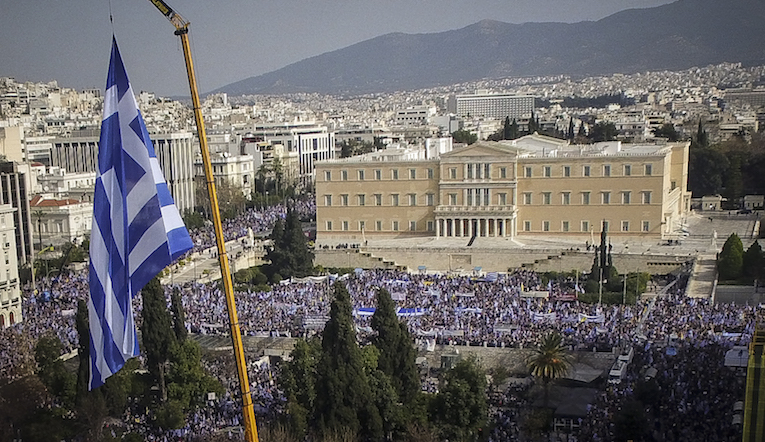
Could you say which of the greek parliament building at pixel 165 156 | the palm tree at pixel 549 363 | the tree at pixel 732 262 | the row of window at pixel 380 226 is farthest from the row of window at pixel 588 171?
the greek parliament building at pixel 165 156

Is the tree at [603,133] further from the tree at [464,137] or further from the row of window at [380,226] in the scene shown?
the row of window at [380,226]

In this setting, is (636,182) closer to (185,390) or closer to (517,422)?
(517,422)

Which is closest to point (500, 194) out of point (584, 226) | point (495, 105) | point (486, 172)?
point (486, 172)

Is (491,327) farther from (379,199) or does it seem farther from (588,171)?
(379,199)

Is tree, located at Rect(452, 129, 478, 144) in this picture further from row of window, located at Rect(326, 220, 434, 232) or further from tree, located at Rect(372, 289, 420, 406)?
tree, located at Rect(372, 289, 420, 406)

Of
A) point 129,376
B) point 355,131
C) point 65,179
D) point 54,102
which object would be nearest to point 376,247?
point 129,376

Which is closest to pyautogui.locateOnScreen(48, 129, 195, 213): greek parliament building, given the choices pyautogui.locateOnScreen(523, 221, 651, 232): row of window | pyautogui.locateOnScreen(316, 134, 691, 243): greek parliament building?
pyautogui.locateOnScreen(316, 134, 691, 243): greek parliament building
